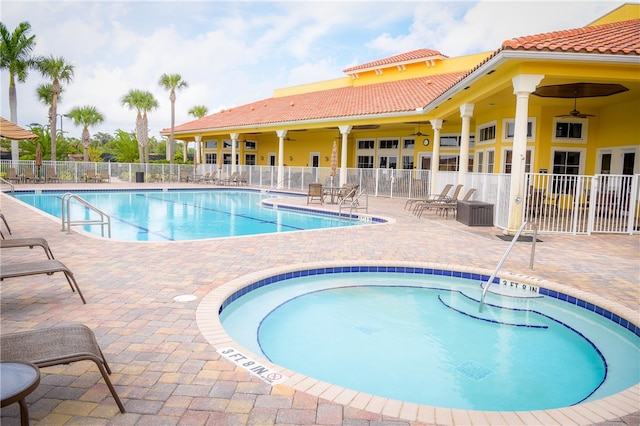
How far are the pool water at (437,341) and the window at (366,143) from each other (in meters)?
18.7

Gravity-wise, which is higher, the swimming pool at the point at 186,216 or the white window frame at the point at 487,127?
the white window frame at the point at 487,127

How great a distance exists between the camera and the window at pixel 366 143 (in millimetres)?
24328

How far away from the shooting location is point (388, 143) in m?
23.3

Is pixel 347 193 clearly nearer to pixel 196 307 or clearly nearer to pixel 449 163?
pixel 449 163

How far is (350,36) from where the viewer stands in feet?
82.3

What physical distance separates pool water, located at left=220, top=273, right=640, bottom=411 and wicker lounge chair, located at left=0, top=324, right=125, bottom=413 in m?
1.76

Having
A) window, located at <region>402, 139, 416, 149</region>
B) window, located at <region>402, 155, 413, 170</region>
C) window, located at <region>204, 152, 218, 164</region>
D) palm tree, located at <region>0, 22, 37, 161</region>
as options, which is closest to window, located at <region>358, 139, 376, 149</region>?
window, located at <region>402, 139, 416, 149</region>

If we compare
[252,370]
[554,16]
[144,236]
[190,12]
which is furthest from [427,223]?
A: [554,16]

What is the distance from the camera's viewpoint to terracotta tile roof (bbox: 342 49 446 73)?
71.4 feet

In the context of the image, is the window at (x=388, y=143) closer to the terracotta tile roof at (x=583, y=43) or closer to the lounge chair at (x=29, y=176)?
the terracotta tile roof at (x=583, y=43)

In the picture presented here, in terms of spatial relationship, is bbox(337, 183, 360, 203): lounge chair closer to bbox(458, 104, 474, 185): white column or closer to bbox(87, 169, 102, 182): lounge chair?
bbox(458, 104, 474, 185): white column

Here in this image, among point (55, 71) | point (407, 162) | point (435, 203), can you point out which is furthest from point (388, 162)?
point (55, 71)

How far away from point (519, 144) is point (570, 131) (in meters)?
6.53

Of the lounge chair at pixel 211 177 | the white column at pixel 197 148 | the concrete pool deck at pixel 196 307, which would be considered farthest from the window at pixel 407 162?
the white column at pixel 197 148
